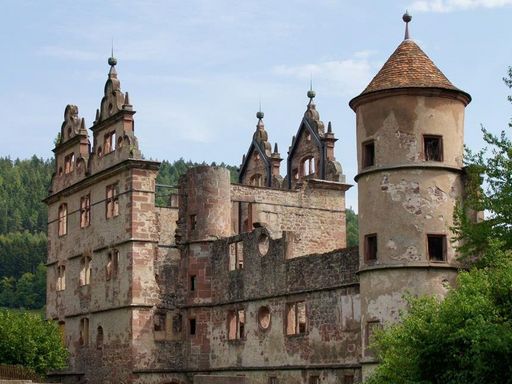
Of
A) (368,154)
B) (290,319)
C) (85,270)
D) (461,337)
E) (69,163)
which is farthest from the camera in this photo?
(69,163)

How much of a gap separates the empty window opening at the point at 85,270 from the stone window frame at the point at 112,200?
255 centimetres

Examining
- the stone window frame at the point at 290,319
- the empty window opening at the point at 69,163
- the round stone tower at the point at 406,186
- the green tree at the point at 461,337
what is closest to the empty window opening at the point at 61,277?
the empty window opening at the point at 69,163

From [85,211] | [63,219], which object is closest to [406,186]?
[85,211]

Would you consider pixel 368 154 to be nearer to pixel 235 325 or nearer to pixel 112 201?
pixel 235 325

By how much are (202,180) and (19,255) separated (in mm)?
101989

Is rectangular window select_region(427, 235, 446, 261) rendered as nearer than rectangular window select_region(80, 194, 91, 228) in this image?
Yes

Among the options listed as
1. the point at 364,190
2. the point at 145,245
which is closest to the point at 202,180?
the point at 145,245

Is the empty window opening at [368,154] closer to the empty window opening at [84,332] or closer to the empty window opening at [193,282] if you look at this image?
the empty window opening at [193,282]

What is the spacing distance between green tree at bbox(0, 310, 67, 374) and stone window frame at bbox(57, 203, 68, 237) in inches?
194

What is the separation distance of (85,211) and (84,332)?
4747mm

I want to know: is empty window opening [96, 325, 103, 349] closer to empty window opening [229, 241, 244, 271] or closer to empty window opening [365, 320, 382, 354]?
empty window opening [229, 241, 244, 271]

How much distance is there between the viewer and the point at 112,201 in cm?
4250

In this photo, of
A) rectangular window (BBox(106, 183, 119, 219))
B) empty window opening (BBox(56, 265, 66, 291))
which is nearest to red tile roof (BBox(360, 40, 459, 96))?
rectangular window (BBox(106, 183, 119, 219))

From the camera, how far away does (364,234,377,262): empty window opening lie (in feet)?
100
